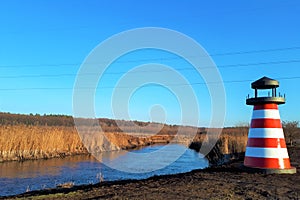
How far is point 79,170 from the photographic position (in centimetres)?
1527

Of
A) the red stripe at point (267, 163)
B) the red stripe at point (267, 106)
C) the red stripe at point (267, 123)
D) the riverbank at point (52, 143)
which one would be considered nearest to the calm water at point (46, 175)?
the riverbank at point (52, 143)

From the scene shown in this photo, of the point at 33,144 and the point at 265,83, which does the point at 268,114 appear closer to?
the point at 265,83

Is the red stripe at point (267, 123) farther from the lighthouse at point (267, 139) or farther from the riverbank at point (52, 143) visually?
the riverbank at point (52, 143)

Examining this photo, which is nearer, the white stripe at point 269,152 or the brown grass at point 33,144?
the white stripe at point 269,152

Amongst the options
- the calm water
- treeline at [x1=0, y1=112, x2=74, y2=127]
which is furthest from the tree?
treeline at [x1=0, y1=112, x2=74, y2=127]

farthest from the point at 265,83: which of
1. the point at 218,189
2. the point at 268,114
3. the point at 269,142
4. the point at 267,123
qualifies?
the point at 218,189

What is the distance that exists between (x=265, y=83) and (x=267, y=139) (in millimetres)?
1434

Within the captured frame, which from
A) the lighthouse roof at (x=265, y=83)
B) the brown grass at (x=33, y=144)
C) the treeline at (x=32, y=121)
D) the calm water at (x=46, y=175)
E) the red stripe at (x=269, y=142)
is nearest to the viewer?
the red stripe at (x=269, y=142)

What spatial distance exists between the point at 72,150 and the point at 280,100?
736 inches

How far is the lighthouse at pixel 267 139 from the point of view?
7039mm

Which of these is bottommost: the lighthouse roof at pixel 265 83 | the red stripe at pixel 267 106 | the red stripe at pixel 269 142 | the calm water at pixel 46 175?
the calm water at pixel 46 175

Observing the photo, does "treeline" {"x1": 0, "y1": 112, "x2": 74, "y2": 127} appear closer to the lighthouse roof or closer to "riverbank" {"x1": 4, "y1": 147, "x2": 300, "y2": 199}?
the lighthouse roof

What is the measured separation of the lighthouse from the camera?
704 centimetres

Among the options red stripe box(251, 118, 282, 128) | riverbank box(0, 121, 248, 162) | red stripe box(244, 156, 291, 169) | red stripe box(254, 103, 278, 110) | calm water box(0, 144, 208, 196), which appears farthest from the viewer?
riverbank box(0, 121, 248, 162)
